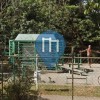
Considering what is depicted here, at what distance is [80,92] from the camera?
15195mm

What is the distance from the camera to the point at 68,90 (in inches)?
618

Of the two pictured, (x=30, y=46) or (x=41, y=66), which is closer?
(x=41, y=66)

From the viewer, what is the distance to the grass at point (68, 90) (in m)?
15.0

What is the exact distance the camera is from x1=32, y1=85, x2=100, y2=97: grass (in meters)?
15.0

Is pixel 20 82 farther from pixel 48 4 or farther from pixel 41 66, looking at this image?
pixel 48 4

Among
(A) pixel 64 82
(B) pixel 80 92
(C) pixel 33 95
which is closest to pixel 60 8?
(A) pixel 64 82

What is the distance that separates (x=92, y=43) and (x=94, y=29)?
121 centimetres

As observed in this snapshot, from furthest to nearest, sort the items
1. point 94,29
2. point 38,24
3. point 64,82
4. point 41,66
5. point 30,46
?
point 94,29, point 38,24, point 30,46, point 41,66, point 64,82

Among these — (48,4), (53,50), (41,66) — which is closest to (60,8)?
(48,4)

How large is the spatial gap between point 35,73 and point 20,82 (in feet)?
11.7

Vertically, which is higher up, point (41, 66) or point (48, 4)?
point (48, 4)

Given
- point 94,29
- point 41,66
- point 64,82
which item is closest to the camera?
point 64,82

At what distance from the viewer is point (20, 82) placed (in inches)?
451

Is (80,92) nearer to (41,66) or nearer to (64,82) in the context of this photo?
(64,82)
